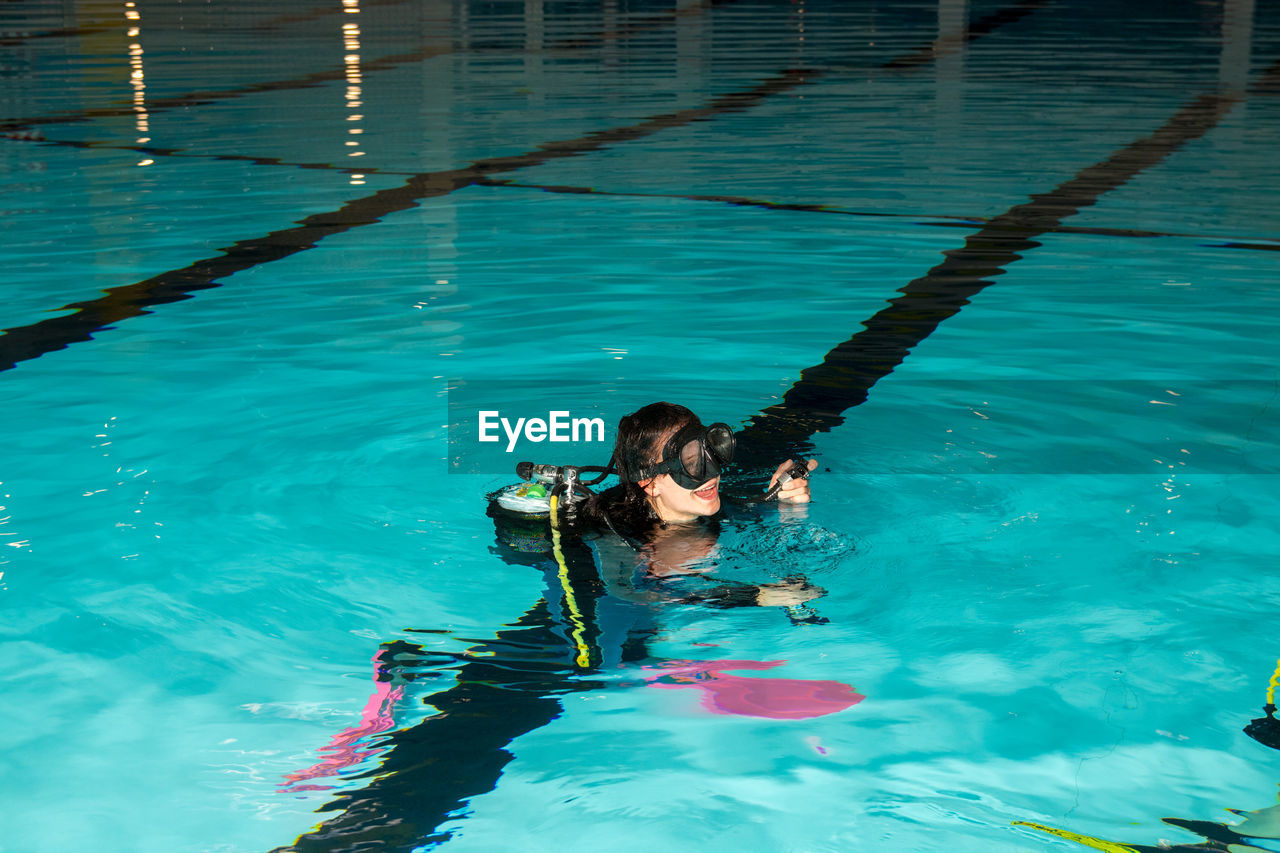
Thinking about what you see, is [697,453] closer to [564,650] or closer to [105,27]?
[564,650]

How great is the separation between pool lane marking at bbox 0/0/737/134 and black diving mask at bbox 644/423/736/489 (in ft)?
33.6

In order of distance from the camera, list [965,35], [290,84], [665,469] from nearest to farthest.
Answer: [665,469] → [290,84] → [965,35]

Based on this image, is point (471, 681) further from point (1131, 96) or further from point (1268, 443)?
point (1131, 96)

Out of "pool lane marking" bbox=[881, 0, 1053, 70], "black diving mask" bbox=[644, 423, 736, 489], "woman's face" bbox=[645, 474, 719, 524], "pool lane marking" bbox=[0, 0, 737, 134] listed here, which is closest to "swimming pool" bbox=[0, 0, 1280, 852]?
"woman's face" bbox=[645, 474, 719, 524]

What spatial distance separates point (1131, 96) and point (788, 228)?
22.5ft

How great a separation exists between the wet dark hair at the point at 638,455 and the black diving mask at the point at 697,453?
0.03 m

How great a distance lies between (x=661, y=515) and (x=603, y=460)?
1.10 metres

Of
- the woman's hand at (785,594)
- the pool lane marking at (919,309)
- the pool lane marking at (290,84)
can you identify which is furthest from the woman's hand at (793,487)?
the pool lane marking at (290,84)

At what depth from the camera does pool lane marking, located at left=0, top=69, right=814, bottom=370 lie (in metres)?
5.60

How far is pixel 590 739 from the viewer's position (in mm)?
2658

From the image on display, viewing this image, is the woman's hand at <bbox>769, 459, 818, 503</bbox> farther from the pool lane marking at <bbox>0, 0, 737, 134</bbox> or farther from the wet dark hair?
the pool lane marking at <bbox>0, 0, 737, 134</bbox>

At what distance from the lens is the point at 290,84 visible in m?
14.5

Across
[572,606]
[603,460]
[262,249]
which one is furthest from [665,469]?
[262,249]

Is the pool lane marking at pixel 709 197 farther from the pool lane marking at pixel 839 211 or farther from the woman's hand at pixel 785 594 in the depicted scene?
the woman's hand at pixel 785 594
